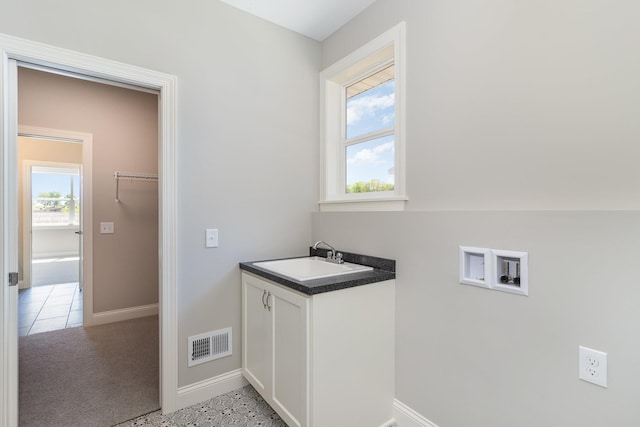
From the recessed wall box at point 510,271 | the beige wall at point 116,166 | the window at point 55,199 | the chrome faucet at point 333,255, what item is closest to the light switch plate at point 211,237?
the chrome faucet at point 333,255

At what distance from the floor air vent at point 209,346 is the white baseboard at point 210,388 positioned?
15 cm

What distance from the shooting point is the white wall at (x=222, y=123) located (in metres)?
1.76

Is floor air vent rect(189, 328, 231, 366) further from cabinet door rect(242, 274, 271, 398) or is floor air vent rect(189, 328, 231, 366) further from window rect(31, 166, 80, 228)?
window rect(31, 166, 80, 228)

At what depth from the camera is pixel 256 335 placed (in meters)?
1.97

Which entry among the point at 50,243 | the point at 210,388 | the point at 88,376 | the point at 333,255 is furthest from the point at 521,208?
the point at 50,243

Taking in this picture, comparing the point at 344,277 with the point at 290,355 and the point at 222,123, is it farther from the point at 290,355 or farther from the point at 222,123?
→ the point at 222,123

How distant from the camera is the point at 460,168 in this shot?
1557mm

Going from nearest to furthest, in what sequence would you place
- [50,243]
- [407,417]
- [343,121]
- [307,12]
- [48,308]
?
[407,417], [307,12], [343,121], [48,308], [50,243]

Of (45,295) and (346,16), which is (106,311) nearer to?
(45,295)

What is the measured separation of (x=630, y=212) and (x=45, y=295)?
6.42 meters

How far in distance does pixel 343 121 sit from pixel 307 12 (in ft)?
2.71

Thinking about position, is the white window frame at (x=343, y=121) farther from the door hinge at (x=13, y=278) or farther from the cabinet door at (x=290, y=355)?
the door hinge at (x=13, y=278)

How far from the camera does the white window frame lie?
72.5 inches

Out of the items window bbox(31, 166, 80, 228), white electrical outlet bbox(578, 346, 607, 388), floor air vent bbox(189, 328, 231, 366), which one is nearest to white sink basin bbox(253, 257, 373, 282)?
floor air vent bbox(189, 328, 231, 366)
